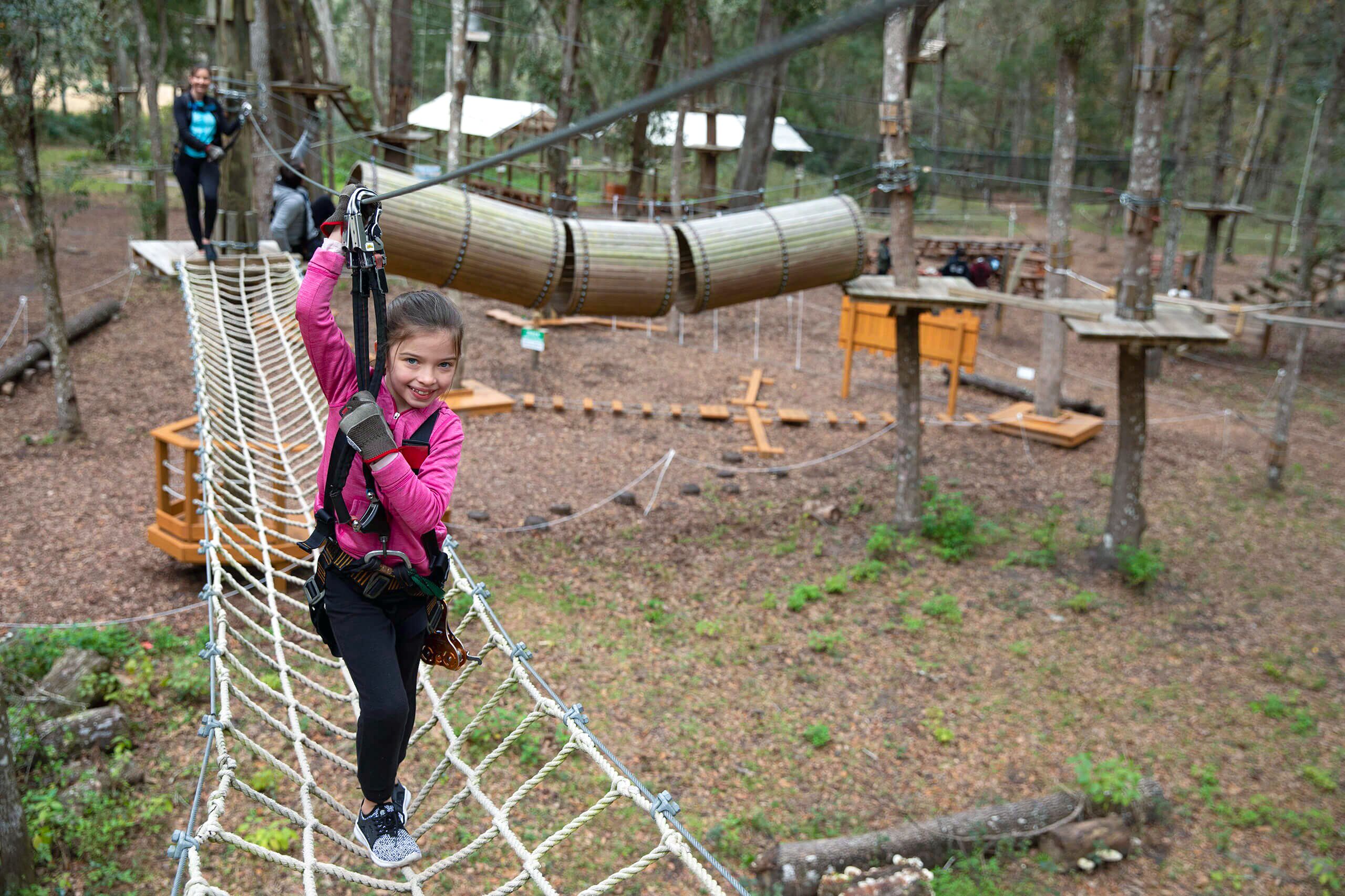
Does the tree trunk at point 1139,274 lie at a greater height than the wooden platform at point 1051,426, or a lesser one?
greater

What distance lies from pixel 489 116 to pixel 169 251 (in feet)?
40.8

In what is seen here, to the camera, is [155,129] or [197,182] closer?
[197,182]

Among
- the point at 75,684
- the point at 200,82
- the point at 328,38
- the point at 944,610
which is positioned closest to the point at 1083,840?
the point at 944,610

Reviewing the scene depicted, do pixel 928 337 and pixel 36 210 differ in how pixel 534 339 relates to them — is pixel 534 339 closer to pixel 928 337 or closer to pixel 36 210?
pixel 36 210

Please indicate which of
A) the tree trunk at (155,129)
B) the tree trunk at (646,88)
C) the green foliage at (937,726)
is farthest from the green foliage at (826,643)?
the tree trunk at (155,129)

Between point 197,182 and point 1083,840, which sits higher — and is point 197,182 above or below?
above

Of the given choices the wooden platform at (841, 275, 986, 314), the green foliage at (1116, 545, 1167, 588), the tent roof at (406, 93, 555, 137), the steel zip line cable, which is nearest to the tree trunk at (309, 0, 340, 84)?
the tent roof at (406, 93, 555, 137)

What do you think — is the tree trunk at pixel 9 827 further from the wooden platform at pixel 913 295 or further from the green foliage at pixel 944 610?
the wooden platform at pixel 913 295

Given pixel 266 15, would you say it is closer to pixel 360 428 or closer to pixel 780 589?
pixel 780 589

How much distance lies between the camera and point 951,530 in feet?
21.5

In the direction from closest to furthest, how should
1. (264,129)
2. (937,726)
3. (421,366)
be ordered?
(421,366)
(937,726)
(264,129)

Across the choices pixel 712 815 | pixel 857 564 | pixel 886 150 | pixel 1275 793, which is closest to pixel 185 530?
pixel 712 815

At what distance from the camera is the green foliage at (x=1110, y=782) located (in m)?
4.07

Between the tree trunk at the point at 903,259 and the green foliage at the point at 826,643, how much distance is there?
1.55m
